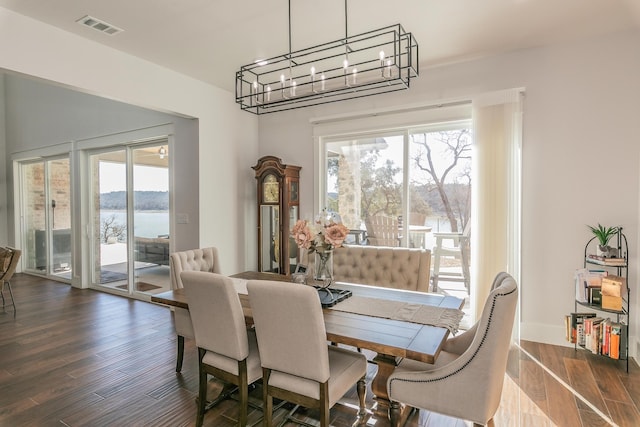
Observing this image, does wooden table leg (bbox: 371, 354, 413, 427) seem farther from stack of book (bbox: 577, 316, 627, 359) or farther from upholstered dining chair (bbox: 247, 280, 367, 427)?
stack of book (bbox: 577, 316, 627, 359)

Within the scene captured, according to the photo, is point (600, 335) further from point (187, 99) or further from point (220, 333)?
point (187, 99)

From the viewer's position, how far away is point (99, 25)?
289cm

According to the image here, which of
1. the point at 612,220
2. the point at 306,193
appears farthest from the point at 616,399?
the point at 306,193

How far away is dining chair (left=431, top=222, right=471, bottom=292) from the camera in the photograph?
3.83 meters

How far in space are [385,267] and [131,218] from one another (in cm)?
385

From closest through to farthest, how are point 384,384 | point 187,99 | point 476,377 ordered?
point 476,377 → point 384,384 → point 187,99

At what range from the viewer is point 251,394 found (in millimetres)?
2490

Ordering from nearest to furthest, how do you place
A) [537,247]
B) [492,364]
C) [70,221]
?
[492,364]
[537,247]
[70,221]

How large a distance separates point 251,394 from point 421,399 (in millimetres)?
1319

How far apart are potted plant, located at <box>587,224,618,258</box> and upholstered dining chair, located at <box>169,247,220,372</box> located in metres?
3.39

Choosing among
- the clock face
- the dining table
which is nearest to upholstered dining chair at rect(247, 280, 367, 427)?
the dining table

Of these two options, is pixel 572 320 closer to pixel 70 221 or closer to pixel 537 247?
pixel 537 247

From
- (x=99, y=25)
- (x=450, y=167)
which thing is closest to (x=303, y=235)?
(x=450, y=167)

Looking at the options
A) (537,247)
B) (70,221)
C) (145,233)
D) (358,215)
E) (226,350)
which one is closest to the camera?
(226,350)
